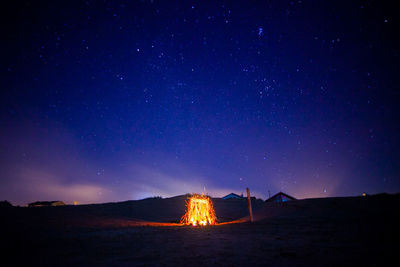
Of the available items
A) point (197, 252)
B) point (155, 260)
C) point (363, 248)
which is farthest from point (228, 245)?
point (363, 248)

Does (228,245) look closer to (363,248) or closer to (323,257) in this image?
(323,257)

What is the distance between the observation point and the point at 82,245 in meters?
5.73

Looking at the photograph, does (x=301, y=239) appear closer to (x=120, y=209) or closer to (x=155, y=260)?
(x=155, y=260)

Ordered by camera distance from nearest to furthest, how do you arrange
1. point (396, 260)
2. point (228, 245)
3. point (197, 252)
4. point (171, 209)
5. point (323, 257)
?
point (396, 260), point (323, 257), point (197, 252), point (228, 245), point (171, 209)

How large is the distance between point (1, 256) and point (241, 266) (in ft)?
18.8

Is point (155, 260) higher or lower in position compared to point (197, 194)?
lower

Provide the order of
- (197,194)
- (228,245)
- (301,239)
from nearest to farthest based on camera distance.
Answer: (228,245), (301,239), (197,194)

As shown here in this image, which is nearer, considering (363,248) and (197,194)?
(363,248)

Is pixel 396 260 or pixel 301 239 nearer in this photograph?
pixel 396 260

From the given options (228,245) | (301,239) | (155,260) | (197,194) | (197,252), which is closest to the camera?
(155,260)

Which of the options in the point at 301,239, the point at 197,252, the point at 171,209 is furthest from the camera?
the point at 171,209

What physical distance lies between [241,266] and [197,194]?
9.68 metres

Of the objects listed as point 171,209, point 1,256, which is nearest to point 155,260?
point 1,256

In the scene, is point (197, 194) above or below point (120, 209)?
above
